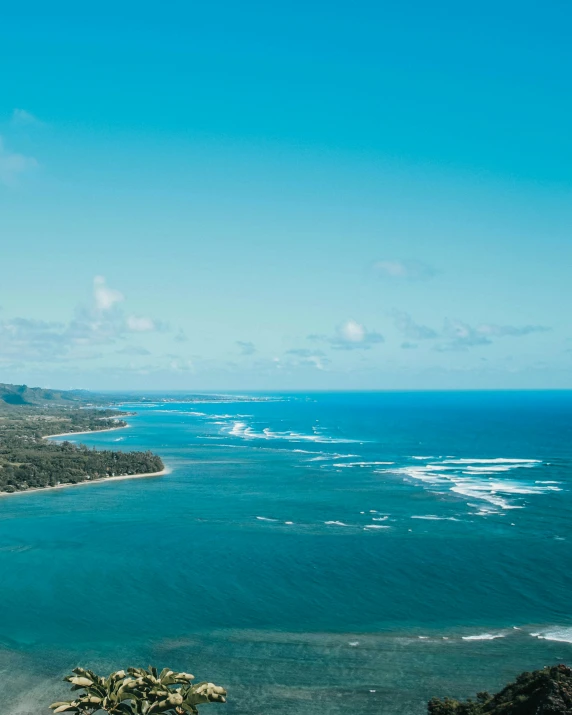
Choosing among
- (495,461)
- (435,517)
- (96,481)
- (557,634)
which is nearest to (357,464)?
(495,461)

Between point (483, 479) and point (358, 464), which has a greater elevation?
point (483, 479)

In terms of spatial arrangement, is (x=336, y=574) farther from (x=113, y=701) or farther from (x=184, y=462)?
(x=184, y=462)

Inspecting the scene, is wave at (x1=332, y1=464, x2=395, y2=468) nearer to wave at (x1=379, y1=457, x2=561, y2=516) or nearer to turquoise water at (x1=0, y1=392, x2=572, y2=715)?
wave at (x1=379, y1=457, x2=561, y2=516)

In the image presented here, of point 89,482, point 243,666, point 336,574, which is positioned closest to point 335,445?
→ point 89,482

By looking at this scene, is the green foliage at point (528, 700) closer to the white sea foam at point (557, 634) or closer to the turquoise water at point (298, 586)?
the turquoise water at point (298, 586)

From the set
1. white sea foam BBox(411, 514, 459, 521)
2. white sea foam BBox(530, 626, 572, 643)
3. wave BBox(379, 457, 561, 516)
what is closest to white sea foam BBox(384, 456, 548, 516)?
wave BBox(379, 457, 561, 516)

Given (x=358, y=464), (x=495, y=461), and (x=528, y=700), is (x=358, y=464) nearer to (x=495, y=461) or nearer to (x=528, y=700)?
(x=495, y=461)
